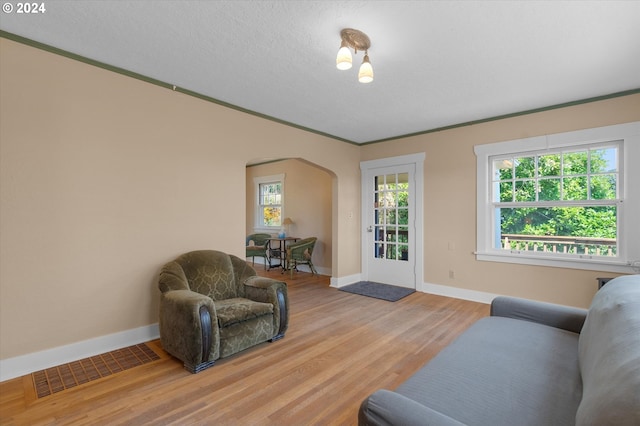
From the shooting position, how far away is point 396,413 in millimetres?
1011

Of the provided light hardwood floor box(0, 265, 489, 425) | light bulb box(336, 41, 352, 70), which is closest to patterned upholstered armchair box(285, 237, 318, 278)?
light hardwood floor box(0, 265, 489, 425)

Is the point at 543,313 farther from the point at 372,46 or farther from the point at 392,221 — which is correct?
the point at 392,221

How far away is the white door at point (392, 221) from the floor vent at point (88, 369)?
379 centimetres

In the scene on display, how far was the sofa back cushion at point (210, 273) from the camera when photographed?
119 inches

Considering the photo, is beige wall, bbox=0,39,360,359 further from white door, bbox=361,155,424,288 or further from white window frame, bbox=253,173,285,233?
white window frame, bbox=253,173,285,233

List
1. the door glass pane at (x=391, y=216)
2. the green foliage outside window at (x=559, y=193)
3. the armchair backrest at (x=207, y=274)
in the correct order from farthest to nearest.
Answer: the door glass pane at (x=391, y=216)
the green foliage outside window at (x=559, y=193)
the armchair backrest at (x=207, y=274)

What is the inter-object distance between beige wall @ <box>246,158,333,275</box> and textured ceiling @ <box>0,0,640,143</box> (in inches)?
120

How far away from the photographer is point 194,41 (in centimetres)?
240

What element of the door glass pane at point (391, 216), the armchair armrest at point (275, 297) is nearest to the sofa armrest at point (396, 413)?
the armchair armrest at point (275, 297)

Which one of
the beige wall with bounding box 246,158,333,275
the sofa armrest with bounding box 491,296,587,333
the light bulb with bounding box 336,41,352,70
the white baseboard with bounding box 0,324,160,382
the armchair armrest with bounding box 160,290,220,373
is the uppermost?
the light bulb with bounding box 336,41,352,70

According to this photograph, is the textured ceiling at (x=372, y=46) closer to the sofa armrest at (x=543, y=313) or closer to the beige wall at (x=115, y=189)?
the beige wall at (x=115, y=189)

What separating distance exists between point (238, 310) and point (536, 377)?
84.7 inches

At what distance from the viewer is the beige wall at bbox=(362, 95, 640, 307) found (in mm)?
3613

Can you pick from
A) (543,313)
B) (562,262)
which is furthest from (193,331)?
(562,262)
